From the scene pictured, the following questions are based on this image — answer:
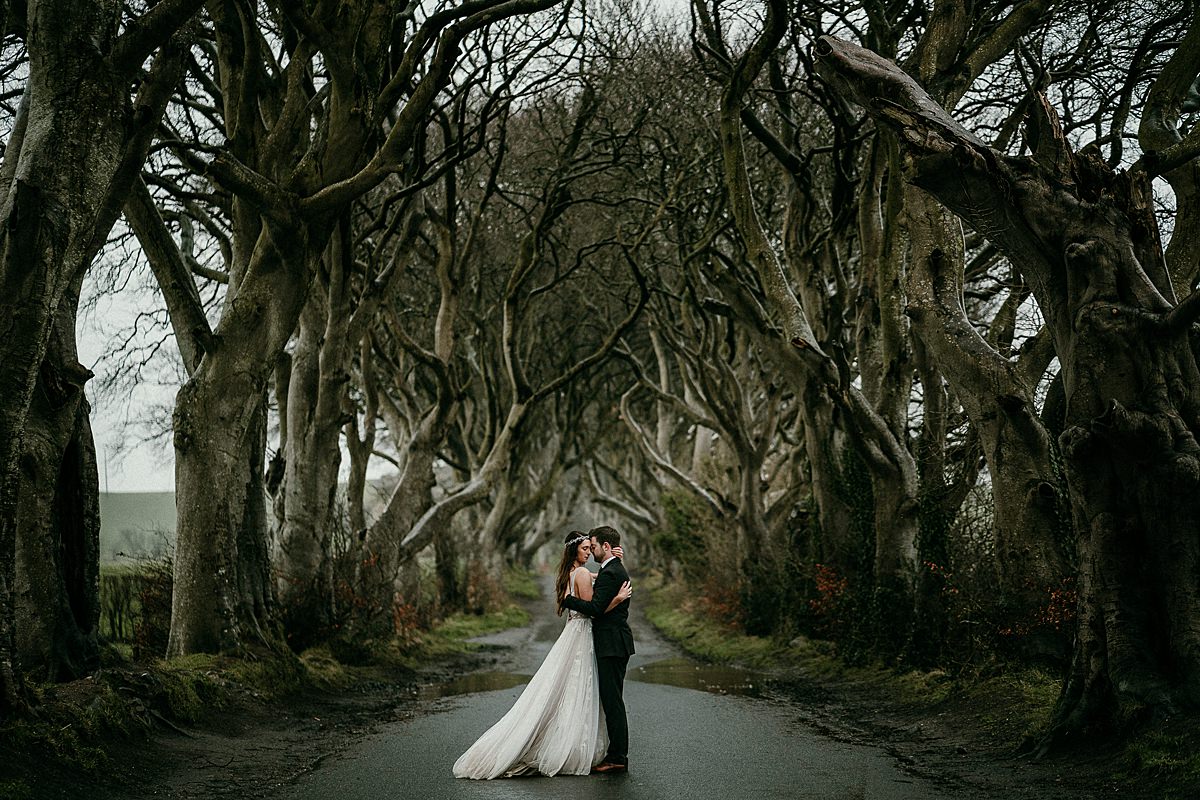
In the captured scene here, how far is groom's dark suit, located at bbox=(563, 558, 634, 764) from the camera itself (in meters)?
9.00

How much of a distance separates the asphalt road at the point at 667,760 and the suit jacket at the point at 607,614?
918 mm

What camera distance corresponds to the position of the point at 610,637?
9414mm

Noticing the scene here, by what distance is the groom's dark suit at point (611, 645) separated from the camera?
900 cm

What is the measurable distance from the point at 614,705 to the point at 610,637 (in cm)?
57

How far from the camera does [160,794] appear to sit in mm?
7750

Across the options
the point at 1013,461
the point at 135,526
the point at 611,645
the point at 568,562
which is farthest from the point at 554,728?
the point at 135,526

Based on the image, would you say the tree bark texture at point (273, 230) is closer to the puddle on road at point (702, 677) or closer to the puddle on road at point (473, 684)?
the puddle on road at point (473, 684)

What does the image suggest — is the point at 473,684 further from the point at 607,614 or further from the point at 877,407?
the point at 607,614

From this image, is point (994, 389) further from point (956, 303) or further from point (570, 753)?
point (570, 753)

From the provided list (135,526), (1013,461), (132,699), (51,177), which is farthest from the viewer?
(135,526)

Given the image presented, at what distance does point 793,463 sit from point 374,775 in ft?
60.7

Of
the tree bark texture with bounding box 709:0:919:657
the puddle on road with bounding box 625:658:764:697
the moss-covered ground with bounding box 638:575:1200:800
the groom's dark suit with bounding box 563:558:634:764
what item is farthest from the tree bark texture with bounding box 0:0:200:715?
the puddle on road with bounding box 625:658:764:697

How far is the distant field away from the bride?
7.54m

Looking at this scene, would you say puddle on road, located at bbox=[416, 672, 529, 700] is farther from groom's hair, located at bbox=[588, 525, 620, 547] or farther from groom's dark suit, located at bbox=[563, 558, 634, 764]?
groom's hair, located at bbox=[588, 525, 620, 547]
